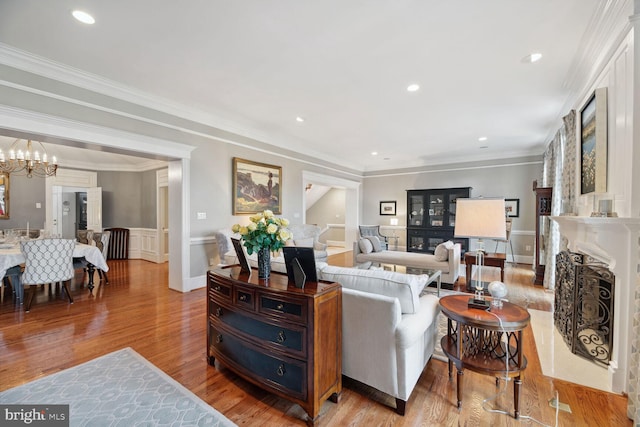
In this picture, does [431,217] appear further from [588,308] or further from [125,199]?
[125,199]

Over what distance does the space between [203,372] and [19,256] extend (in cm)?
331

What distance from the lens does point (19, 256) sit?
3.53m

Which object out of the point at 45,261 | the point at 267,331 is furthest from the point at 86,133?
the point at 267,331

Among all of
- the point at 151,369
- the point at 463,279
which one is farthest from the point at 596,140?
the point at 151,369

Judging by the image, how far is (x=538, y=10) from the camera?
213 centimetres

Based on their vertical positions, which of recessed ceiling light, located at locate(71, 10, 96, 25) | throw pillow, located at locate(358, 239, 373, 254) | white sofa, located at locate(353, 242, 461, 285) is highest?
recessed ceiling light, located at locate(71, 10, 96, 25)

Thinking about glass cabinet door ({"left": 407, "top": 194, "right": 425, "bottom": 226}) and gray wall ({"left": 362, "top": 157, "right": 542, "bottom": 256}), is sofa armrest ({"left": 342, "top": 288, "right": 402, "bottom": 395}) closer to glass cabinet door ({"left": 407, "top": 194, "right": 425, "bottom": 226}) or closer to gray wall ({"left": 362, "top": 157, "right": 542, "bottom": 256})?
glass cabinet door ({"left": 407, "top": 194, "right": 425, "bottom": 226})

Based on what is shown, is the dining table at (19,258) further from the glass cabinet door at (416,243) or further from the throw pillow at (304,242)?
the glass cabinet door at (416,243)

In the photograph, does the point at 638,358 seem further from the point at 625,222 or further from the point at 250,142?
the point at 250,142

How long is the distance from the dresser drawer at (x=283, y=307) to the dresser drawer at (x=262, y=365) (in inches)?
10.9

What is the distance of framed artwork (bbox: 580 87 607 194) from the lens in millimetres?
2379

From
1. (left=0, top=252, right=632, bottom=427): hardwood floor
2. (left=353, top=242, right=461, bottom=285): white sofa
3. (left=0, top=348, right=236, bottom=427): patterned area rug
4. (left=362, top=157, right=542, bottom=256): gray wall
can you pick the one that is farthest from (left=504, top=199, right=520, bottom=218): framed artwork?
(left=0, top=348, right=236, bottom=427): patterned area rug

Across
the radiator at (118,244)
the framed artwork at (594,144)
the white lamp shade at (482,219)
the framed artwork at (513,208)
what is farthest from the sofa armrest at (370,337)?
the radiator at (118,244)

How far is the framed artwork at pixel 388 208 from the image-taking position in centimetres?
876
